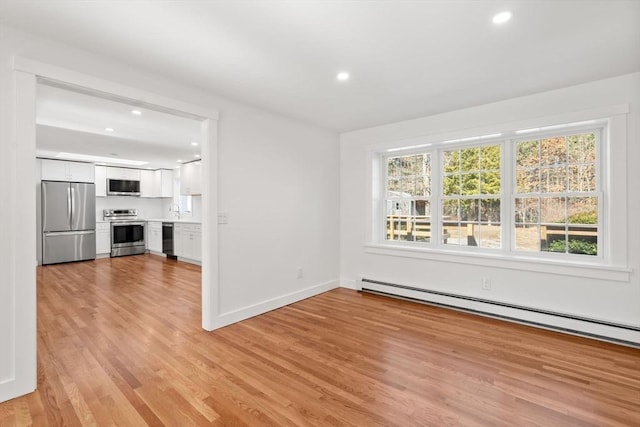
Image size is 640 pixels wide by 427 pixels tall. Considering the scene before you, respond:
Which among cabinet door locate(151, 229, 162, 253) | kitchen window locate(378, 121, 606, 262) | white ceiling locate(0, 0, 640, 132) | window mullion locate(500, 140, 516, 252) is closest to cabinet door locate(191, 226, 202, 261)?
cabinet door locate(151, 229, 162, 253)

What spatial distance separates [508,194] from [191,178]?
265 inches

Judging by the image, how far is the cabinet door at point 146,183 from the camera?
856 centimetres

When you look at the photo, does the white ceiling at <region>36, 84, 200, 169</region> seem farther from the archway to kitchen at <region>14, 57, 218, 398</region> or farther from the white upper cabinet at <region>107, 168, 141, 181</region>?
the white upper cabinet at <region>107, 168, 141, 181</region>

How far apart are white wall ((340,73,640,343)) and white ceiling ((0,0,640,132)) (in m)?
0.22

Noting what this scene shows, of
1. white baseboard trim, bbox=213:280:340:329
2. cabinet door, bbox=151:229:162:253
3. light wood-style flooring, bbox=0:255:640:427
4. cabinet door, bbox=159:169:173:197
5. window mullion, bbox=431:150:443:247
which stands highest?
cabinet door, bbox=159:169:173:197

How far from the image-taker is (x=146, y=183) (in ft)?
28.3

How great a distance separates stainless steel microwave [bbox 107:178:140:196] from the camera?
7953 mm

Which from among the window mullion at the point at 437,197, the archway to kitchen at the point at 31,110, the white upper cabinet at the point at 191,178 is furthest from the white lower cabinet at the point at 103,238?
the window mullion at the point at 437,197

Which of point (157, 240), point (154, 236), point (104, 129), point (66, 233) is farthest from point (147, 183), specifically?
point (104, 129)

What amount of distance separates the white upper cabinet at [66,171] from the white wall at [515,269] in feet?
21.2

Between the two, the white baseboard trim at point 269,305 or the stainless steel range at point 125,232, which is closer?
the white baseboard trim at point 269,305

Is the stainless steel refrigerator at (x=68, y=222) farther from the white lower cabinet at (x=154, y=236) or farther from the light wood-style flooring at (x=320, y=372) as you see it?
the light wood-style flooring at (x=320, y=372)

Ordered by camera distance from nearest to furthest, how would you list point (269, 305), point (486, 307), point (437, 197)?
1. point (486, 307)
2. point (269, 305)
3. point (437, 197)

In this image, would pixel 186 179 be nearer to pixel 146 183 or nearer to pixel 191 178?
pixel 191 178
